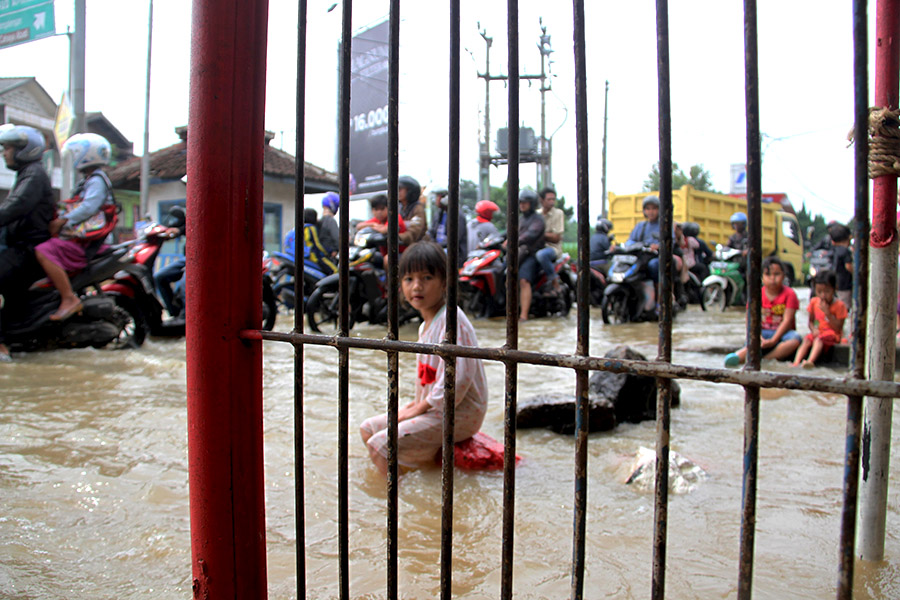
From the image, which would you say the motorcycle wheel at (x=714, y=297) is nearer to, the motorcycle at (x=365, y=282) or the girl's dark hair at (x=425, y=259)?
the motorcycle at (x=365, y=282)

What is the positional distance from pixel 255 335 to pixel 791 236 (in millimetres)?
18064

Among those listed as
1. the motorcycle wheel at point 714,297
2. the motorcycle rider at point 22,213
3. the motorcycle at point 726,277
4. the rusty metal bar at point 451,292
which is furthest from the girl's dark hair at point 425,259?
the motorcycle wheel at point 714,297

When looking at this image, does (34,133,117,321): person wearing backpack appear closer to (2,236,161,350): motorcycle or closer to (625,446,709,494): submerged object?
(2,236,161,350): motorcycle

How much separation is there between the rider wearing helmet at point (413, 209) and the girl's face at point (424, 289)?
157 inches

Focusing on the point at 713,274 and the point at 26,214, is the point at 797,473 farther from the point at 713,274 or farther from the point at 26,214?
the point at 713,274

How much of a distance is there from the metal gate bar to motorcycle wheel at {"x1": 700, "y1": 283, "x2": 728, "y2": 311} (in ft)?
32.4

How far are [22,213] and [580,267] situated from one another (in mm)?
5362

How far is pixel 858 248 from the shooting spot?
721 millimetres

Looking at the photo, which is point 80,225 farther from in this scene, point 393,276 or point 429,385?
point 393,276

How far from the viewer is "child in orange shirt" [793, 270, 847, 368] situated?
4893 mm

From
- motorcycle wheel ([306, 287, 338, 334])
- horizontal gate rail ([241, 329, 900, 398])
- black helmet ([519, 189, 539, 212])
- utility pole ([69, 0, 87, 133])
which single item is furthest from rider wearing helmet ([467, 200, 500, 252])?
horizontal gate rail ([241, 329, 900, 398])

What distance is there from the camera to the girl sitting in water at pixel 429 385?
2508mm

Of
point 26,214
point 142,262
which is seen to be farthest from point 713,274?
point 26,214

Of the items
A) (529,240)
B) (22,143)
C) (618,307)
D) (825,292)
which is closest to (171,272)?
(22,143)
